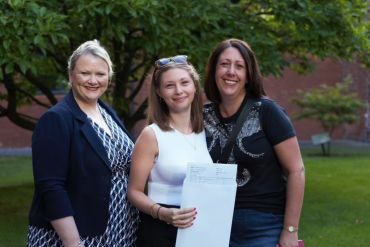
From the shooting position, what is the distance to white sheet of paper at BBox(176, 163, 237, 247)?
10.7ft

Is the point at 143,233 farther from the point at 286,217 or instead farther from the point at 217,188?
the point at 286,217

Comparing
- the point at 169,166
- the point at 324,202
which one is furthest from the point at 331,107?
the point at 169,166

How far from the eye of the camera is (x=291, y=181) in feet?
11.5

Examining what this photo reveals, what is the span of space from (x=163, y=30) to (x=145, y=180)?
12.9 ft

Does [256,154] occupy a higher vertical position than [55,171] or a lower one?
higher

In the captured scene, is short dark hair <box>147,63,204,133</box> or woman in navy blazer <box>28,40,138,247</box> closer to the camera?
woman in navy blazer <box>28,40,138,247</box>

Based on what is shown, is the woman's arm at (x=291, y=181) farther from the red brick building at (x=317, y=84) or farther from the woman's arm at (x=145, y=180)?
the red brick building at (x=317, y=84)

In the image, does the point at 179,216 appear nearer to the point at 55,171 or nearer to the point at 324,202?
the point at 55,171

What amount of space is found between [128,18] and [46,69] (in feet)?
11.0

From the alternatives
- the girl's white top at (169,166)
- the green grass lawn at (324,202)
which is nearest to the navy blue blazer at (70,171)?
the girl's white top at (169,166)

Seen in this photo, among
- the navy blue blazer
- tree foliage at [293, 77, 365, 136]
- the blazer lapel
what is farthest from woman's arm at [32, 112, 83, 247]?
tree foliage at [293, 77, 365, 136]

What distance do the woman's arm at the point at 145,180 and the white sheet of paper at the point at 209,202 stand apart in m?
0.06

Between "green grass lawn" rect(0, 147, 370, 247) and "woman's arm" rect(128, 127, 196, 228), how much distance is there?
14.0 feet

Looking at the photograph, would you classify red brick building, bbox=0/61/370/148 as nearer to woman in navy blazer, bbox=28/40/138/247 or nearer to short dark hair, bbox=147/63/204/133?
short dark hair, bbox=147/63/204/133
